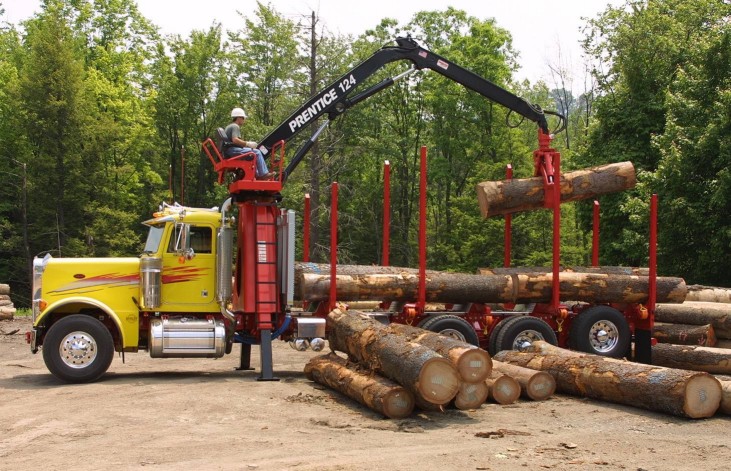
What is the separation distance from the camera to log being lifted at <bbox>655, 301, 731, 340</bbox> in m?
16.8

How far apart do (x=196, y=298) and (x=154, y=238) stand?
1259 millimetres

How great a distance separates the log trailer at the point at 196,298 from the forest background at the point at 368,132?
14.8 meters

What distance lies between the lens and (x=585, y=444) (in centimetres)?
969

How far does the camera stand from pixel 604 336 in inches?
639

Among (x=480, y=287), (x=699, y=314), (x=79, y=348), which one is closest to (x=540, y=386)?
(x=480, y=287)

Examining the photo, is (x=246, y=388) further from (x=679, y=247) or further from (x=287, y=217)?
(x=679, y=247)

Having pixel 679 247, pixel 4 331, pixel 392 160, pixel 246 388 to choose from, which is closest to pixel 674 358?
pixel 246 388

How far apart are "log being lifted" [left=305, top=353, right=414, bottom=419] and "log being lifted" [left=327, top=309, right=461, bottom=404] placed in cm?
14

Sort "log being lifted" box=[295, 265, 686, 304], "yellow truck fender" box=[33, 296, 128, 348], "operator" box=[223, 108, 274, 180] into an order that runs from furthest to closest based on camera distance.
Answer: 1. "log being lifted" box=[295, 265, 686, 304]
2. "operator" box=[223, 108, 274, 180]
3. "yellow truck fender" box=[33, 296, 128, 348]

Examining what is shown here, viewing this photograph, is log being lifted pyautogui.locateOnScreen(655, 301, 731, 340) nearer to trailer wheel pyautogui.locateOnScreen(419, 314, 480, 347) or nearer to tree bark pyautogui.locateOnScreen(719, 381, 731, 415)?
trailer wheel pyautogui.locateOnScreen(419, 314, 480, 347)

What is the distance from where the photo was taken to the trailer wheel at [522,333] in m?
15.2

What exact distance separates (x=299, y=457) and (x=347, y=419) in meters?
2.27

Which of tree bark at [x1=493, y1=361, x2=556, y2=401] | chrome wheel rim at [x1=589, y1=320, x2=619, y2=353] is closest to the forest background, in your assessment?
chrome wheel rim at [x1=589, y1=320, x2=619, y2=353]

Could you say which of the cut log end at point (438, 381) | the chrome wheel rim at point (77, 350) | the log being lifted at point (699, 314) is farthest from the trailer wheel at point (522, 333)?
the chrome wheel rim at point (77, 350)
